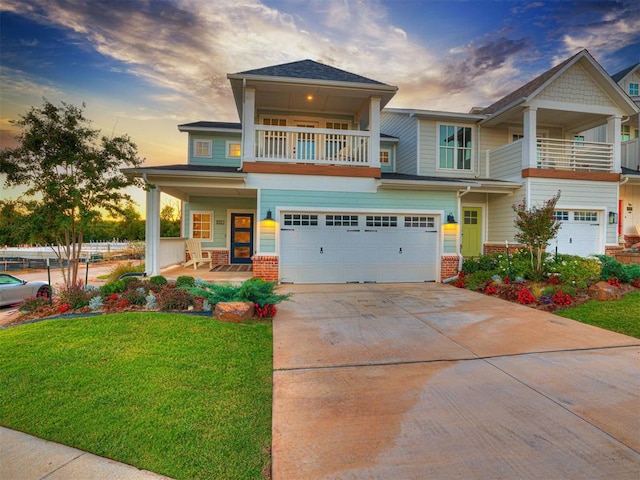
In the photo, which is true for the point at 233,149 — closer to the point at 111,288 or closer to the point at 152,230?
the point at 152,230

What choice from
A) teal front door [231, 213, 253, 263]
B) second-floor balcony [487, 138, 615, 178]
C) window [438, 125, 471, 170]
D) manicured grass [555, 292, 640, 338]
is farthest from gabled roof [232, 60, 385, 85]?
manicured grass [555, 292, 640, 338]

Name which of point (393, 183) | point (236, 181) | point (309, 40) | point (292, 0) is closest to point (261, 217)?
point (236, 181)

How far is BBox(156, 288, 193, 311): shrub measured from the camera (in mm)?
5988

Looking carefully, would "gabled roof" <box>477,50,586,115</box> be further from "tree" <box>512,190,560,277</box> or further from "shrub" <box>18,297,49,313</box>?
"shrub" <box>18,297,49,313</box>

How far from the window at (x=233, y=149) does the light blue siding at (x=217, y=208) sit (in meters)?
2.17

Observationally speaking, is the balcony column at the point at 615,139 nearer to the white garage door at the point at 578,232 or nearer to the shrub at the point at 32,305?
the white garage door at the point at 578,232

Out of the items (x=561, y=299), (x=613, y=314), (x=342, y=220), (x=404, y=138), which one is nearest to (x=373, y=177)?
(x=342, y=220)

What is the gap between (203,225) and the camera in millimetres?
12883

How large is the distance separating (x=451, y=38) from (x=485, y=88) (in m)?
6.09

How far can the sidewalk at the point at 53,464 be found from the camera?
2039 mm

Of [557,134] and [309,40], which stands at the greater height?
[309,40]

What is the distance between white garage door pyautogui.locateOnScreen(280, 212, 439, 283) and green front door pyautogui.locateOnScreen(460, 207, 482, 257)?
3.32 meters

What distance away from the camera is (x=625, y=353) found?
14.0 feet

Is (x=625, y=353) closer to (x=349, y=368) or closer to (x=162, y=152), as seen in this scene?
(x=349, y=368)
